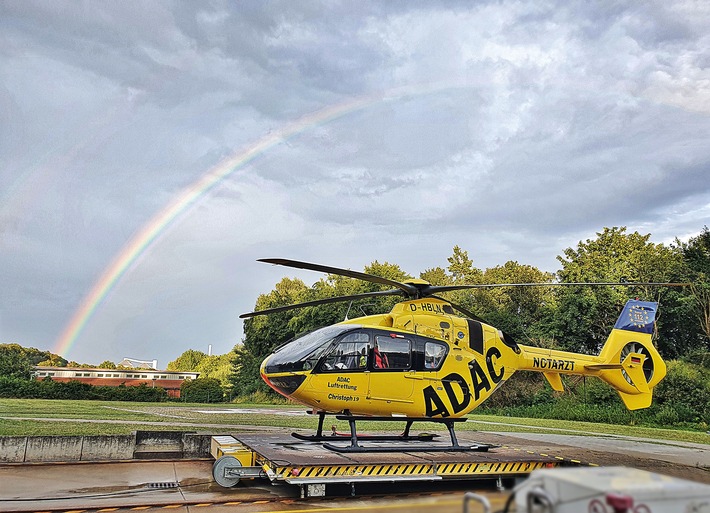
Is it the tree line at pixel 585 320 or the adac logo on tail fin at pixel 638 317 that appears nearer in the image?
the adac logo on tail fin at pixel 638 317

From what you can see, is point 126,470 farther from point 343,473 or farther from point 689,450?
point 689,450

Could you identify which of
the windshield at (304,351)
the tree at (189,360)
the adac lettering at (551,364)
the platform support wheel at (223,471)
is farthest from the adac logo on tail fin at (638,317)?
the tree at (189,360)

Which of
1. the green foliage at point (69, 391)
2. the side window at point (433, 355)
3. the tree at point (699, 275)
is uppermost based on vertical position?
the tree at point (699, 275)

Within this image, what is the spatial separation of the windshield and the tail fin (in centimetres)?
730

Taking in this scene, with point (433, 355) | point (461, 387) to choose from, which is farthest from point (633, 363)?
point (433, 355)

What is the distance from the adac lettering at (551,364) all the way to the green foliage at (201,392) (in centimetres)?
3174

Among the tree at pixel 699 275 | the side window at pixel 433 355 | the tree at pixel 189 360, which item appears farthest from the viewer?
the tree at pixel 189 360

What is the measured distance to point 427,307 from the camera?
40.1 feet

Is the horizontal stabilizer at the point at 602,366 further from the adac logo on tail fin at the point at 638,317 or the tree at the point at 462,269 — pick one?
the tree at the point at 462,269

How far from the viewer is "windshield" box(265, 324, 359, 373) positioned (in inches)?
424

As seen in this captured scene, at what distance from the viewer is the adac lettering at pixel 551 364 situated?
44.0ft

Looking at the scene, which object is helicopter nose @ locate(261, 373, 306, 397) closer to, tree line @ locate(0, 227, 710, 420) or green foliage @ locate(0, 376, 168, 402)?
tree line @ locate(0, 227, 710, 420)

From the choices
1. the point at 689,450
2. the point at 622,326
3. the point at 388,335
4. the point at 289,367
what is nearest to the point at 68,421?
the point at 289,367

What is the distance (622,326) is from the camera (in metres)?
14.7
